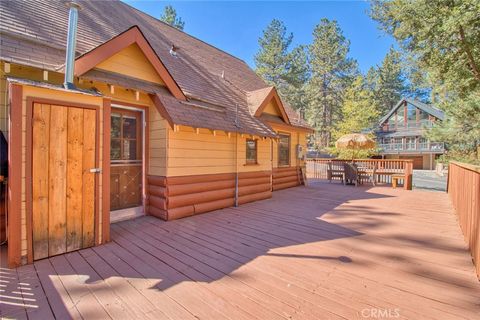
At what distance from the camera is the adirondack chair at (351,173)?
10195mm

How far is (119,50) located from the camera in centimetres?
423

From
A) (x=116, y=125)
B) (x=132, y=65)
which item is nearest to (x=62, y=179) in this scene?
(x=116, y=125)

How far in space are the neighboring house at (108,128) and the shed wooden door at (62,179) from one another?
0.01 m

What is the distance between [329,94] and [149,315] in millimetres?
32362

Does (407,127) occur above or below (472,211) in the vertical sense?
above

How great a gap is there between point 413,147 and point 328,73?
46.0ft

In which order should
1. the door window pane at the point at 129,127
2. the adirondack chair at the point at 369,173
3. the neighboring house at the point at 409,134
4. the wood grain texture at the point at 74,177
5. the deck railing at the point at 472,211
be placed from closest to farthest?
the deck railing at the point at 472,211 < the wood grain texture at the point at 74,177 < the door window pane at the point at 129,127 < the adirondack chair at the point at 369,173 < the neighboring house at the point at 409,134

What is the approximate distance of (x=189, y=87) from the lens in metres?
6.07

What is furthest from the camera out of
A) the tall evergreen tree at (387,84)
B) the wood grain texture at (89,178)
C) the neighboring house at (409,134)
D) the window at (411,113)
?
the tall evergreen tree at (387,84)

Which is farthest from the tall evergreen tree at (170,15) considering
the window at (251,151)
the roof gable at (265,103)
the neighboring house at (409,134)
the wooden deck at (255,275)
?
the neighboring house at (409,134)

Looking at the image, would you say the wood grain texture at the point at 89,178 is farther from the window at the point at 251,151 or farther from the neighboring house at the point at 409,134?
the neighboring house at the point at 409,134

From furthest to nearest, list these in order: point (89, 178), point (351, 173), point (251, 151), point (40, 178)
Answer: point (351, 173), point (251, 151), point (89, 178), point (40, 178)

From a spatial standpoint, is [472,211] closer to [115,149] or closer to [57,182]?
[57,182]

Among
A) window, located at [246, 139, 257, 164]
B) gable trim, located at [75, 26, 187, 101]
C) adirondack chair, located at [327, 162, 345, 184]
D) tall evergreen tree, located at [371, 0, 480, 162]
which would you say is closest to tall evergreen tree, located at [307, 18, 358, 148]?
adirondack chair, located at [327, 162, 345, 184]
